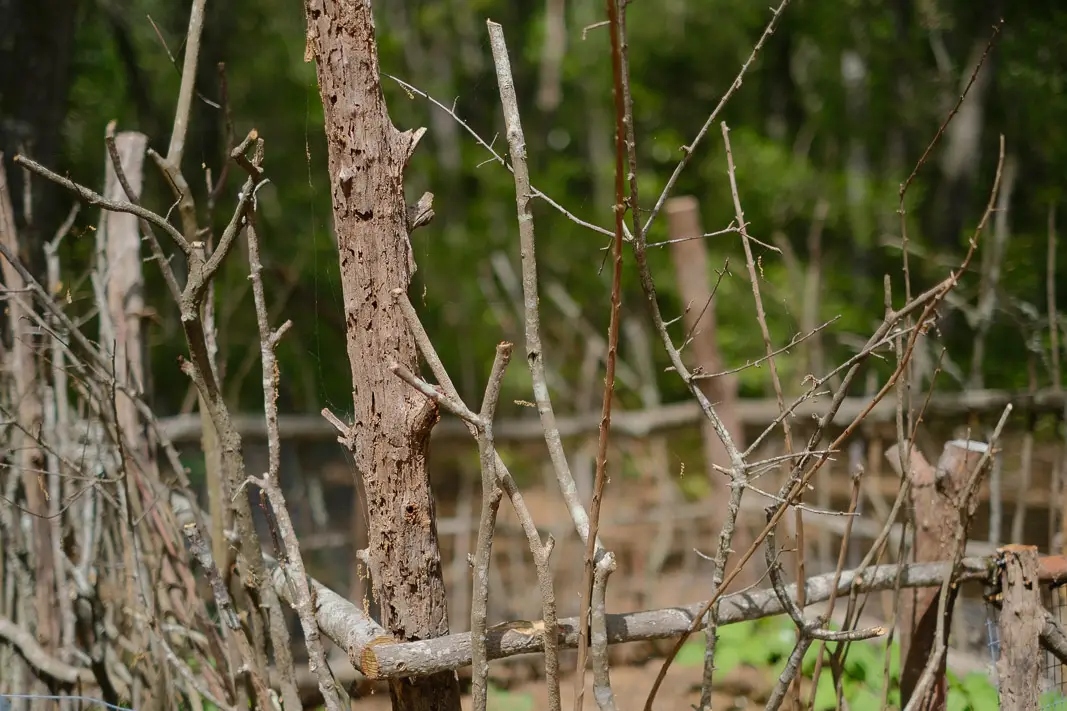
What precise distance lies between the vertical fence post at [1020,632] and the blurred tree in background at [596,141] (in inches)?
59.2

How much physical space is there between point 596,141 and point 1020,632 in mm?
9931

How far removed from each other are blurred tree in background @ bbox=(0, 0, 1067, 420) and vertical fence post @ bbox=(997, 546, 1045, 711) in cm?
150

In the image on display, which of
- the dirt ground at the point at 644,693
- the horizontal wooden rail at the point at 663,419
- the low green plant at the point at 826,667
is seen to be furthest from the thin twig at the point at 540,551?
the dirt ground at the point at 644,693

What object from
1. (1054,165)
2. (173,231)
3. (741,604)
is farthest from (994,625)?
(1054,165)

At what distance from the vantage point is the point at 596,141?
11.1 m

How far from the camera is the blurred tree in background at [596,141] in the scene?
16.2ft

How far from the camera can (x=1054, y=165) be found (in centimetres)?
599

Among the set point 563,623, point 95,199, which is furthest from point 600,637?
point 95,199

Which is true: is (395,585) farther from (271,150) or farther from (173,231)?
(271,150)

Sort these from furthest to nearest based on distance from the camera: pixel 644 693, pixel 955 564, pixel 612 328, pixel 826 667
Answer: pixel 644 693
pixel 826 667
pixel 955 564
pixel 612 328

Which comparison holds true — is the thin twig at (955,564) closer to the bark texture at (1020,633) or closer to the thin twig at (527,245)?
the bark texture at (1020,633)

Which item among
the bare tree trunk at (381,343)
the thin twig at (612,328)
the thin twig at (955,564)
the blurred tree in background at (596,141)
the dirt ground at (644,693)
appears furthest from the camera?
the blurred tree in background at (596,141)

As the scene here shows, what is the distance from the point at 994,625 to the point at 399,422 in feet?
5.53

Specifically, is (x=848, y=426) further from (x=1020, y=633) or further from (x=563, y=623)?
(x=1020, y=633)
